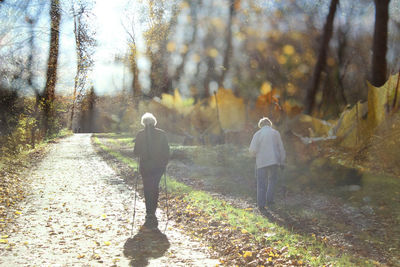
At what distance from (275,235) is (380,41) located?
9.53 metres

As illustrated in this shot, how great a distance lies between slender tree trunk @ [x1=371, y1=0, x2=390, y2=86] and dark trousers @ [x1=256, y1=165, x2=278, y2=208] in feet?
22.2

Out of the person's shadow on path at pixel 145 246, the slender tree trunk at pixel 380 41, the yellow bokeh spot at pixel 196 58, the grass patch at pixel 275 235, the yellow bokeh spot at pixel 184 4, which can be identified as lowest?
the person's shadow on path at pixel 145 246

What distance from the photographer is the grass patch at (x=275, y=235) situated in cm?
499

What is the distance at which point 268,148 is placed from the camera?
811cm

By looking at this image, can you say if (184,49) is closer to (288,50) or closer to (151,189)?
(288,50)

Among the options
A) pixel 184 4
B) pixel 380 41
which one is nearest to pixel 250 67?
pixel 184 4

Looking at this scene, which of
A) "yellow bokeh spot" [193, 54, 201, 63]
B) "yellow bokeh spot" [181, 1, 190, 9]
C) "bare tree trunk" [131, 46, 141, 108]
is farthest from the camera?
"bare tree trunk" [131, 46, 141, 108]

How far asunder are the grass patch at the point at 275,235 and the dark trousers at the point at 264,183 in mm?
378

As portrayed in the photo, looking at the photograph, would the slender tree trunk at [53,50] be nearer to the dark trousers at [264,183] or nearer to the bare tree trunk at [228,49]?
the bare tree trunk at [228,49]

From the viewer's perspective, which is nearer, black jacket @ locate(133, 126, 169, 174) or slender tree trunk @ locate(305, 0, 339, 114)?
black jacket @ locate(133, 126, 169, 174)

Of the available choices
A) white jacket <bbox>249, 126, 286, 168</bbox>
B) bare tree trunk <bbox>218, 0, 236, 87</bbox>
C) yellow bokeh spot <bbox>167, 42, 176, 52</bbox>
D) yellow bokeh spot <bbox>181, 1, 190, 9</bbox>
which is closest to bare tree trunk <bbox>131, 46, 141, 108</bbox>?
yellow bokeh spot <bbox>167, 42, 176, 52</bbox>

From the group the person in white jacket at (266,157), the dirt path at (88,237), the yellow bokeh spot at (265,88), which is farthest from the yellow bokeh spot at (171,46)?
the person in white jacket at (266,157)

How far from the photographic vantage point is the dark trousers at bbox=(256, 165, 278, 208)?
26.7 ft

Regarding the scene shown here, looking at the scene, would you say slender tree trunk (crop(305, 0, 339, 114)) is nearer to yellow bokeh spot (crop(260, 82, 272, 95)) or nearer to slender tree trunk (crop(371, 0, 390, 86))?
yellow bokeh spot (crop(260, 82, 272, 95))
